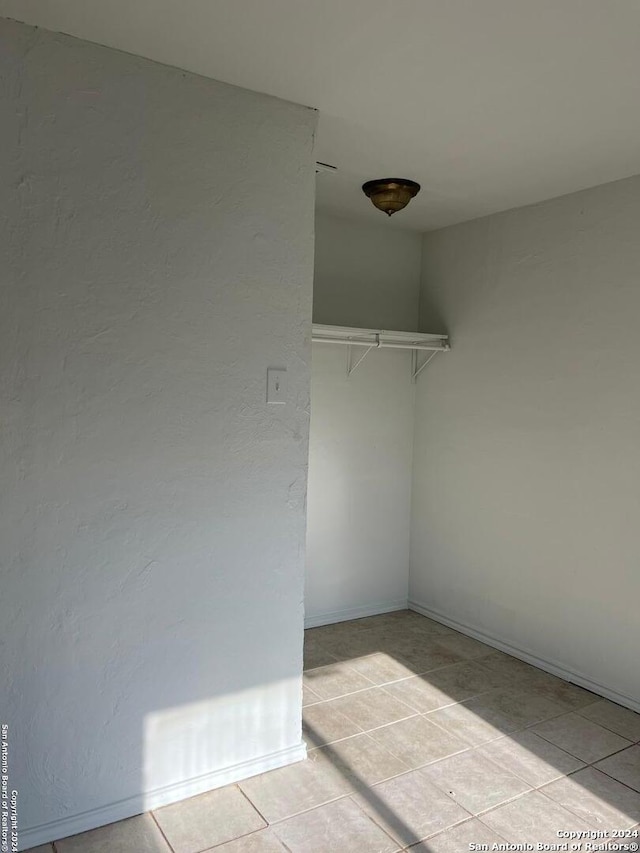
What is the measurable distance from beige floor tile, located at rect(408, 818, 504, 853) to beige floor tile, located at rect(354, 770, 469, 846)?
3 cm

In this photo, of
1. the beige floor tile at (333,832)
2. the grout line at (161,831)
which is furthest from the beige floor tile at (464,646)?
the grout line at (161,831)

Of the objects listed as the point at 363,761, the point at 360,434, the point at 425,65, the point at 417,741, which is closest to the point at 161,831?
the point at 363,761

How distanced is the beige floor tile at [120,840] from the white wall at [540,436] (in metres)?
2.05

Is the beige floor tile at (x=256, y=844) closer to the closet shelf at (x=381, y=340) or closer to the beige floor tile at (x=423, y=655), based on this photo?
the beige floor tile at (x=423, y=655)

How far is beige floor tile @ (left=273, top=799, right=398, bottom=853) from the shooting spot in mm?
1902

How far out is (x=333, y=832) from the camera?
1.97 meters

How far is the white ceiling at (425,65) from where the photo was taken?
1.65 m

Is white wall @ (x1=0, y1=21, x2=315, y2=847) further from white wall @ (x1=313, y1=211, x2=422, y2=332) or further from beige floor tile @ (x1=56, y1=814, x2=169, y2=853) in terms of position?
white wall @ (x1=313, y1=211, x2=422, y2=332)

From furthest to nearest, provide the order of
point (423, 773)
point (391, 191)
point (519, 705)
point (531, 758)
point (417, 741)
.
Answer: point (391, 191) → point (519, 705) → point (417, 741) → point (531, 758) → point (423, 773)

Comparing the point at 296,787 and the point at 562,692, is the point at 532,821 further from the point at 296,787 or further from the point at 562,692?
the point at 562,692

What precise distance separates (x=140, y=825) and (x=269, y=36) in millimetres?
2339

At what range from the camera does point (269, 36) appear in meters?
1.77

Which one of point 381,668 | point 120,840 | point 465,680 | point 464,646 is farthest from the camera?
point 464,646

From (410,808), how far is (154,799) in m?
0.83
